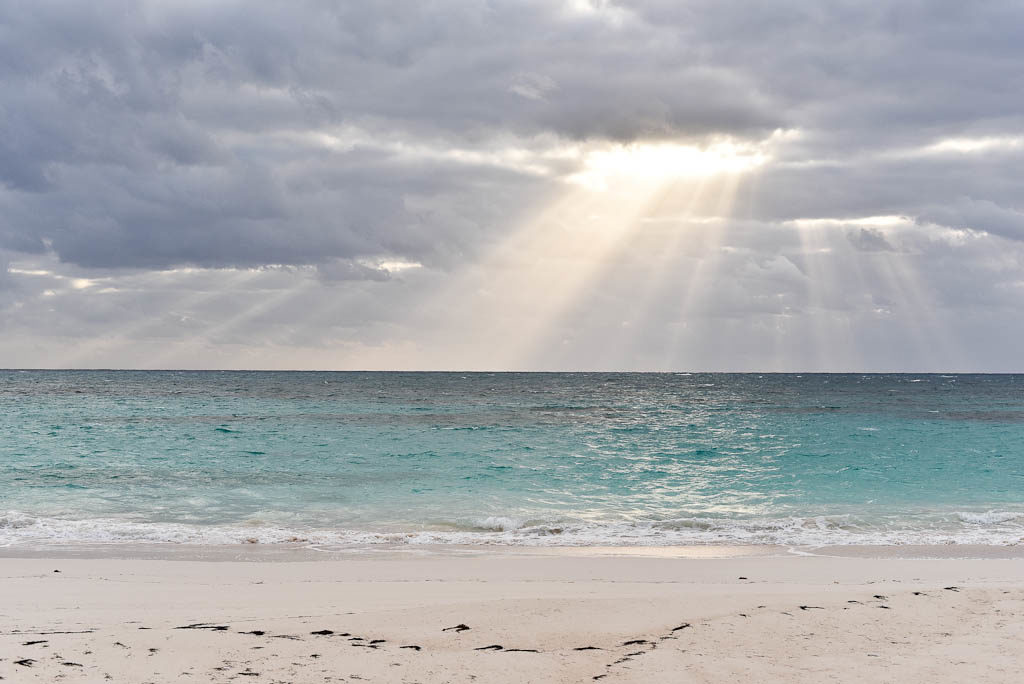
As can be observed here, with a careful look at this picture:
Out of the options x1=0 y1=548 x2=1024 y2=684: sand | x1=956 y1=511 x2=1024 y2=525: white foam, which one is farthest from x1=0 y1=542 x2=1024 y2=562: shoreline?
x1=956 y1=511 x2=1024 y2=525: white foam

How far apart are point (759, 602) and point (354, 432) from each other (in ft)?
107

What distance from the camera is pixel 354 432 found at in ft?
131

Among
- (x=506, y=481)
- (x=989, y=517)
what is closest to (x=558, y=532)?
(x=506, y=481)

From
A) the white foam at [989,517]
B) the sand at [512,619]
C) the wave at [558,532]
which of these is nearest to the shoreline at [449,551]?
the wave at [558,532]

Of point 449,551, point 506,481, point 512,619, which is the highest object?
point 512,619

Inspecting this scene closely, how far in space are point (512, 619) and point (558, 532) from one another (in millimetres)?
7572

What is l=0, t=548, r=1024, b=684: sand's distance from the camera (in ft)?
23.8

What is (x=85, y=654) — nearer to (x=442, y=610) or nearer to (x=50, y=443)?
(x=442, y=610)

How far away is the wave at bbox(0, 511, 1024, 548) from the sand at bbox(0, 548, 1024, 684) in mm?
2003

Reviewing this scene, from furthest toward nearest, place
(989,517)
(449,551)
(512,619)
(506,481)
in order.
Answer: (506,481) → (989,517) → (449,551) → (512,619)

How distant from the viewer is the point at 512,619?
9.02 m

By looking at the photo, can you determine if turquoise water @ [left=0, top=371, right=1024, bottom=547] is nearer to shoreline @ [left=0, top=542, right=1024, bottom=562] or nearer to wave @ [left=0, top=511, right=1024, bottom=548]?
wave @ [left=0, top=511, right=1024, bottom=548]

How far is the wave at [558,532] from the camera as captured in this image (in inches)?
600

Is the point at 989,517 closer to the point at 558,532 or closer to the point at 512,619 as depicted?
the point at 558,532
